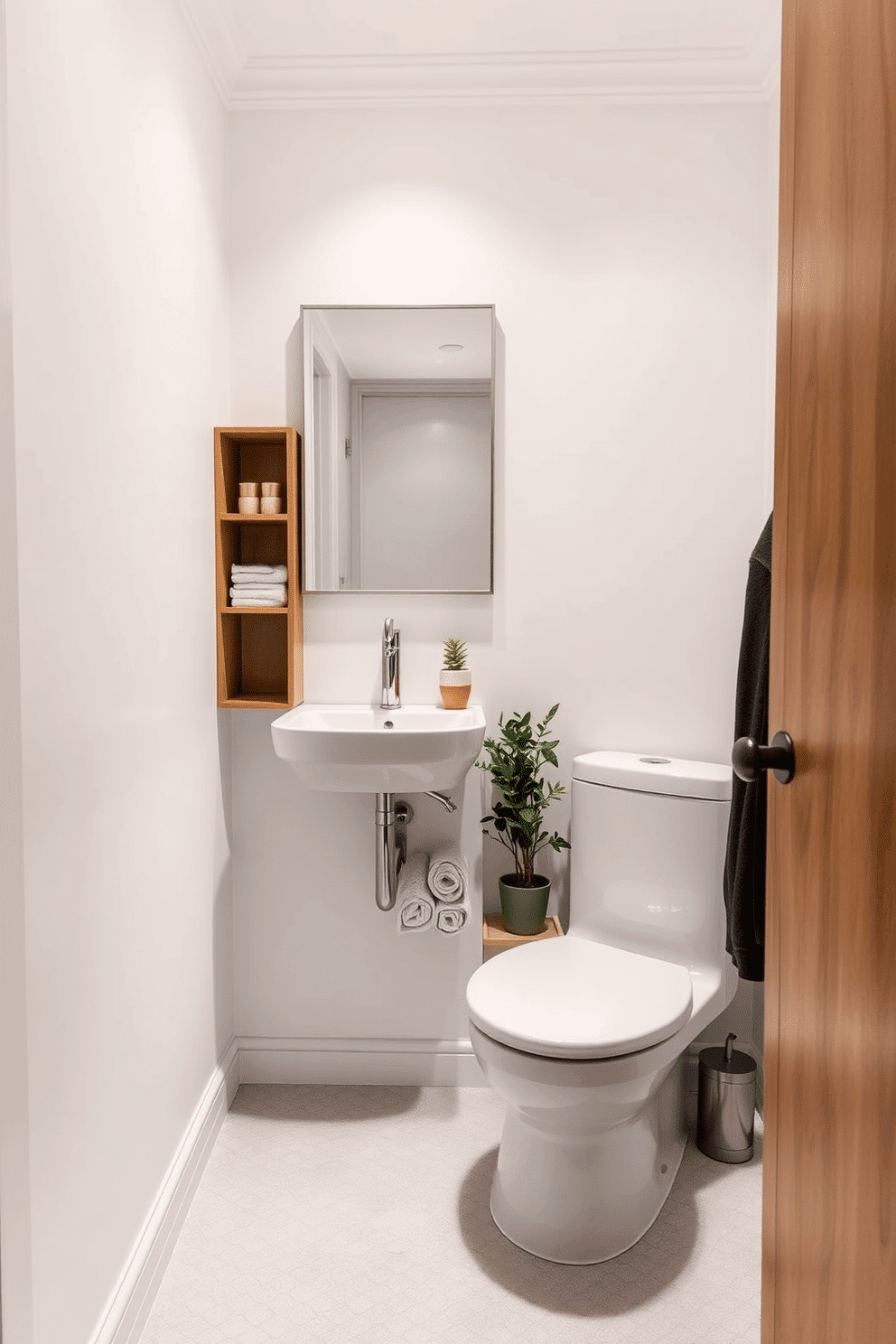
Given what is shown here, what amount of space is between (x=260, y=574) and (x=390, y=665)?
0.38 m

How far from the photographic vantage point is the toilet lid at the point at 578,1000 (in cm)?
150

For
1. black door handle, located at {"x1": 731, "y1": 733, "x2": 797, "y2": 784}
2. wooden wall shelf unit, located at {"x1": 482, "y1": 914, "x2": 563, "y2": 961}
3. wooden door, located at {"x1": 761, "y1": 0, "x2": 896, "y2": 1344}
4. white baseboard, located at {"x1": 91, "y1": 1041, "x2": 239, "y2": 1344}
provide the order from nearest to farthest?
wooden door, located at {"x1": 761, "y1": 0, "x2": 896, "y2": 1344}
black door handle, located at {"x1": 731, "y1": 733, "x2": 797, "y2": 784}
white baseboard, located at {"x1": 91, "y1": 1041, "x2": 239, "y2": 1344}
wooden wall shelf unit, located at {"x1": 482, "y1": 914, "x2": 563, "y2": 961}

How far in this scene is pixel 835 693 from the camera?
811 millimetres

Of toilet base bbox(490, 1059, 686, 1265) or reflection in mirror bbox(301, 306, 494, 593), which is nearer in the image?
toilet base bbox(490, 1059, 686, 1265)

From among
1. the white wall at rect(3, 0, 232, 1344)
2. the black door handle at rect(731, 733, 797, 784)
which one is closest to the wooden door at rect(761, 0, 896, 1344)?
the black door handle at rect(731, 733, 797, 784)

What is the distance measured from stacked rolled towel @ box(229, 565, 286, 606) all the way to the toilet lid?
3.16 ft

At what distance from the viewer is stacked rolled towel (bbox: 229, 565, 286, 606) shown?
82.4 inches

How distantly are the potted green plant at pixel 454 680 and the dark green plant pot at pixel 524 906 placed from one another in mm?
456

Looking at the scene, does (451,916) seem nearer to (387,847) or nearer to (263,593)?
(387,847)

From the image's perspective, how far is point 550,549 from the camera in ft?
7.26

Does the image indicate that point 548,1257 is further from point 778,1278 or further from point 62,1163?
point 62,1163

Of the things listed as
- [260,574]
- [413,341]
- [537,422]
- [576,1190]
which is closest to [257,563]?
[260,574]

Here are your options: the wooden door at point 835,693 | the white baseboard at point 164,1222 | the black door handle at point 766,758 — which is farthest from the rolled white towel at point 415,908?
the black door handle at point 766,758

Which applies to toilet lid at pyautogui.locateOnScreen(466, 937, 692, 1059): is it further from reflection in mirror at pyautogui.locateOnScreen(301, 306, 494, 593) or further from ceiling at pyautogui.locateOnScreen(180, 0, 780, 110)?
ceiling at pyautogui.locateOnScreen(180, 0, 780, 110)
